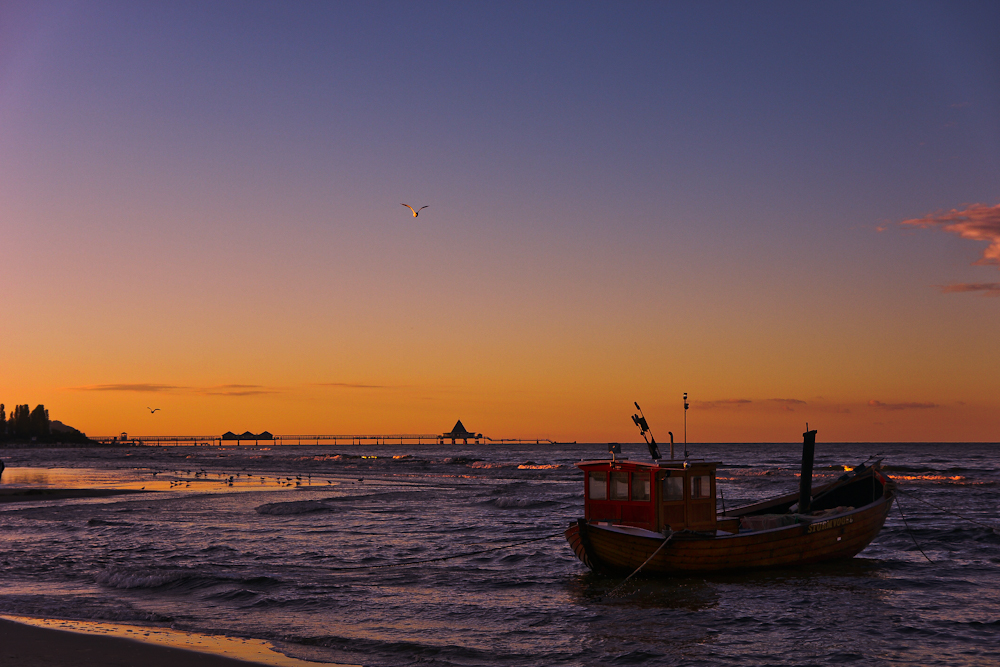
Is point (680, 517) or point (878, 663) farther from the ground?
point (680, 517)

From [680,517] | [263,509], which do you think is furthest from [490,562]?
[263,509]

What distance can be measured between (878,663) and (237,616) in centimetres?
1191

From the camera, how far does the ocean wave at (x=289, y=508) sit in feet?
127

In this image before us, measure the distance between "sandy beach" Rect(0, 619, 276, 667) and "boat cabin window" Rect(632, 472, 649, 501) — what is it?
1122cm

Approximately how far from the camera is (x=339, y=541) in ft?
94.0

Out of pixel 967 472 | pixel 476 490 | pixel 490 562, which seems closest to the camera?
pixel 490 562

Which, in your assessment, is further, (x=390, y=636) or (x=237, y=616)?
(x=237, y=616)

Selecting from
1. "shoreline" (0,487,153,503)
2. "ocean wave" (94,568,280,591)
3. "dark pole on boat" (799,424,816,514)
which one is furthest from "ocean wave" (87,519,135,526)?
"dark pole on boat" (799,424,816,514)

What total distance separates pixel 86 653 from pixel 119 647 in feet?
1.95

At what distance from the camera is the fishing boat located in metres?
20.0

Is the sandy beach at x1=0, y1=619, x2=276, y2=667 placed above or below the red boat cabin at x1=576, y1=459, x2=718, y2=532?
below

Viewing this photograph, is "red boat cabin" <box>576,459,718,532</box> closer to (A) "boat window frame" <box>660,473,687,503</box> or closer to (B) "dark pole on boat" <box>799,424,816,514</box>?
(A) "boat window frame" <box>660,473,687,503</box>

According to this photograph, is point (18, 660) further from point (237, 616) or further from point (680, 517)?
point (680, 517)

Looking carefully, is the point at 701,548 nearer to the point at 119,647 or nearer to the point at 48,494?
the point at 119,647
